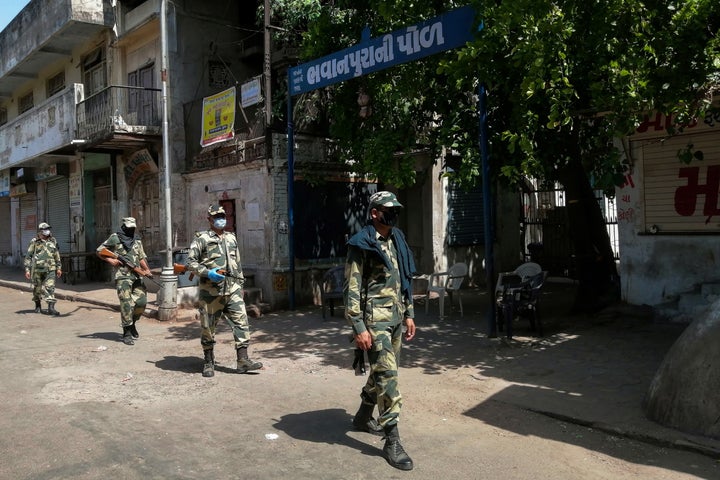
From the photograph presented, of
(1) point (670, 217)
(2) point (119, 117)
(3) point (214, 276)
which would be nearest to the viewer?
(3) point (214, 276)

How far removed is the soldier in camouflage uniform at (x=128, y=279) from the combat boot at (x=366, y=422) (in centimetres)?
515

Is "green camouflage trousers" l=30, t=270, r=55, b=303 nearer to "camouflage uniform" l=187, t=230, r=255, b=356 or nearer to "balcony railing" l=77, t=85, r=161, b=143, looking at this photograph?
"balcony railing" l=77, t=85, r=161, b=143

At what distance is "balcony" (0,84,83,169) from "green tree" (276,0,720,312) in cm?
819

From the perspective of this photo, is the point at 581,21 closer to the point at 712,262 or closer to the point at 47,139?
the point at 712,262

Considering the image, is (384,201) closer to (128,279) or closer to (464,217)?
(128,279)

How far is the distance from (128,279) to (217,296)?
283cm

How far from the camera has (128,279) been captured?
28.5 ft

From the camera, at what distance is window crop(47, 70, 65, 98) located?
19641 mm

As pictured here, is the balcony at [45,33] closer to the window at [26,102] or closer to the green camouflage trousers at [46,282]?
the window at [26,102]

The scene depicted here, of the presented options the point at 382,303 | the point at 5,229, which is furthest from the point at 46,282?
the point at 5,229

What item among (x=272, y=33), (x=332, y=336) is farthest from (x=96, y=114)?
(x=332, y=336)

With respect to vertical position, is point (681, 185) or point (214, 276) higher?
point (681, 185)

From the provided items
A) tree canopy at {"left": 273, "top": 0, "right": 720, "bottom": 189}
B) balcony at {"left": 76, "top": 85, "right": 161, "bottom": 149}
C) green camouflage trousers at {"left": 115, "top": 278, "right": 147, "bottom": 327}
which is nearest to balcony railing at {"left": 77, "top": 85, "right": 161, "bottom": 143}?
balcony at {"left": 76, "top": 85, "right": 161, "bottom": 149}

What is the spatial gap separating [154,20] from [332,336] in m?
10.4
